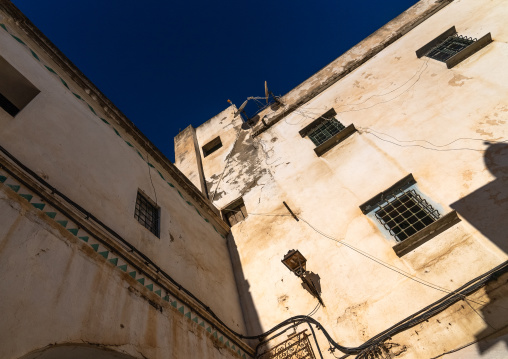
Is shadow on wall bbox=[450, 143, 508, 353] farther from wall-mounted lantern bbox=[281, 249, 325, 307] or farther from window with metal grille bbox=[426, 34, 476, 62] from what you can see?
window with metal grille bbox=[426, 34, 476, 62]

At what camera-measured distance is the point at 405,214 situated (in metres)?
Answer: 7.24

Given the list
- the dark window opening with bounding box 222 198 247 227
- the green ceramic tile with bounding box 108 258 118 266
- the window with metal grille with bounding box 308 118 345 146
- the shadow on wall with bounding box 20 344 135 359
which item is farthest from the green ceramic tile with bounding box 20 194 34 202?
the window with metal grille with bounding box 308 118 345 146

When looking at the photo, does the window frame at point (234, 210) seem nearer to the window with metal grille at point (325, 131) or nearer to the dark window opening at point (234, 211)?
the dark window opening at point (234, 211)

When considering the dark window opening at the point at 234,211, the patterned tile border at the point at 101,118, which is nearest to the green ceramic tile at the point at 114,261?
the patterned tile border at the point at 101,118

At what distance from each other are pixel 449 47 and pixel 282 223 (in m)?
7.26

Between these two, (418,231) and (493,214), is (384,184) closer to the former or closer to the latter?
(418,231)

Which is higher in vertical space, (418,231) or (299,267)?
(299,267)

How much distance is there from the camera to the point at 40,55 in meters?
6.53

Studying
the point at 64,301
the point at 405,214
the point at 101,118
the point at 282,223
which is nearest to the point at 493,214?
the point at 405,214

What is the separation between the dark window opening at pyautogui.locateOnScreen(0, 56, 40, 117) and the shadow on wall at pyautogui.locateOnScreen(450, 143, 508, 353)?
798cm

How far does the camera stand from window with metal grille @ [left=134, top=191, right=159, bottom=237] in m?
6.64

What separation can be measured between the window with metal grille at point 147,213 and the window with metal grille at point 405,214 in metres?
4.77

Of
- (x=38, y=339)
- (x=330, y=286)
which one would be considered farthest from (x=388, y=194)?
(x=38, y=339)

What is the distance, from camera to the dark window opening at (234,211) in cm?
1054
